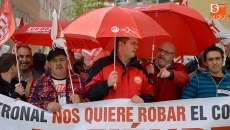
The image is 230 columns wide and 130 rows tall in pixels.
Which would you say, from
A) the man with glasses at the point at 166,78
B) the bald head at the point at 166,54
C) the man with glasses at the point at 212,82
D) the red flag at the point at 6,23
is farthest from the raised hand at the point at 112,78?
the red flag at the point at 6,23

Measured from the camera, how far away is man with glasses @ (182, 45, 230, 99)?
17.9ft

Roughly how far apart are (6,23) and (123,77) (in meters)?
1.67

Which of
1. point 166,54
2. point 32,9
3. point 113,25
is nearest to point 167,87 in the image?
point 166,54

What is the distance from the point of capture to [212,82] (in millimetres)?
5449

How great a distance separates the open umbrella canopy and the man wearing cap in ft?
1.63

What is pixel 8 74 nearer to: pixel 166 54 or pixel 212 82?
pixel 166 54

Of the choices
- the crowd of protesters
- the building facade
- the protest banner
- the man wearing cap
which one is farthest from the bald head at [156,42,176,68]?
the building facade

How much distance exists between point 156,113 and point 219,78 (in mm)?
845

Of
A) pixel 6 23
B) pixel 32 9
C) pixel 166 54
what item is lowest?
pixel 166 54

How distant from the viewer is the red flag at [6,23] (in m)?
5.73

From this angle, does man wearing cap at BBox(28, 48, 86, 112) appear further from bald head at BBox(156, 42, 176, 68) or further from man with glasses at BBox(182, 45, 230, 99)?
man with glasses at BBox(182, 45, 230, 99)

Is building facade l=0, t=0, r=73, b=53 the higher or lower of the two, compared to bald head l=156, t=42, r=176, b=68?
higher

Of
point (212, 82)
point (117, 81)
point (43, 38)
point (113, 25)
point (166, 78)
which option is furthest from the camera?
point (43, 38)

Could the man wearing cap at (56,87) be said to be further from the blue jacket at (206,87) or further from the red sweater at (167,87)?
the blue jacket at (206,87)
